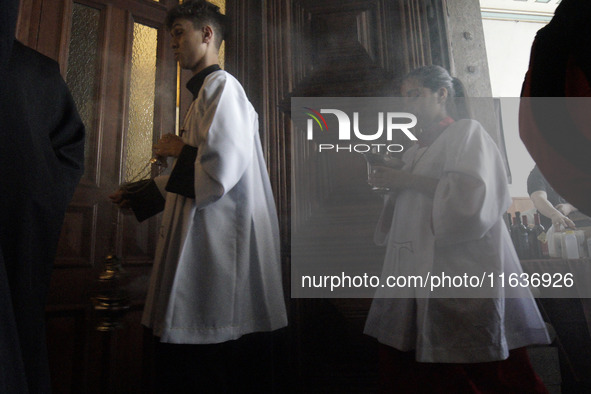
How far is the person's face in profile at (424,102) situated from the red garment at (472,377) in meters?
0.63

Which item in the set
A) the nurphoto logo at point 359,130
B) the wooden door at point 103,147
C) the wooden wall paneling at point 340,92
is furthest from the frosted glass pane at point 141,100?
the nurphoto logo at point 359,130

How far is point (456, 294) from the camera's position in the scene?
2.86 feet

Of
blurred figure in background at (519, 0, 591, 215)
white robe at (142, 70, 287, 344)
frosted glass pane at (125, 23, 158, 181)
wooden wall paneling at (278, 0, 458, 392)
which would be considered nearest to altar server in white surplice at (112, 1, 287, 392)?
white robe at (142, 70, 287, 344)

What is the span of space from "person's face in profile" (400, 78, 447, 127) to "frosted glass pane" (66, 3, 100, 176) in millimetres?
1192

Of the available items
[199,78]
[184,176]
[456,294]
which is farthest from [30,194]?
[456,294]

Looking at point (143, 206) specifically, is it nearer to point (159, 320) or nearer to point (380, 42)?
point (159, 320)

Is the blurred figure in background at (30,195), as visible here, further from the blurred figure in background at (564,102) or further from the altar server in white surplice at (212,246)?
the blurred figure in background at (564,102)

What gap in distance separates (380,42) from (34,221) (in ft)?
4.39

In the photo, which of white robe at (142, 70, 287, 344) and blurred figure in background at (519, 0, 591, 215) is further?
white robe at (142, 70, 287, 344)

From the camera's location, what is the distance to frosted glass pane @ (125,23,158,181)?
1550 mm

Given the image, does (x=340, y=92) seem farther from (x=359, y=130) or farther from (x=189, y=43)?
(x=189, y=43)

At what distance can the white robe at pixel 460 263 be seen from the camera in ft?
2.80

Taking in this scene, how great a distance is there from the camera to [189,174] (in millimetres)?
986

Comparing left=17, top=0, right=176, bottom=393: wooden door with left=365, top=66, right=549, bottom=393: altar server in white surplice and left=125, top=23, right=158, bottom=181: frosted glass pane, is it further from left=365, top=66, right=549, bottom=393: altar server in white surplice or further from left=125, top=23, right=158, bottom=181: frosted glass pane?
left=365, top=66, right=549, bottom=393: altar server in white surplice
